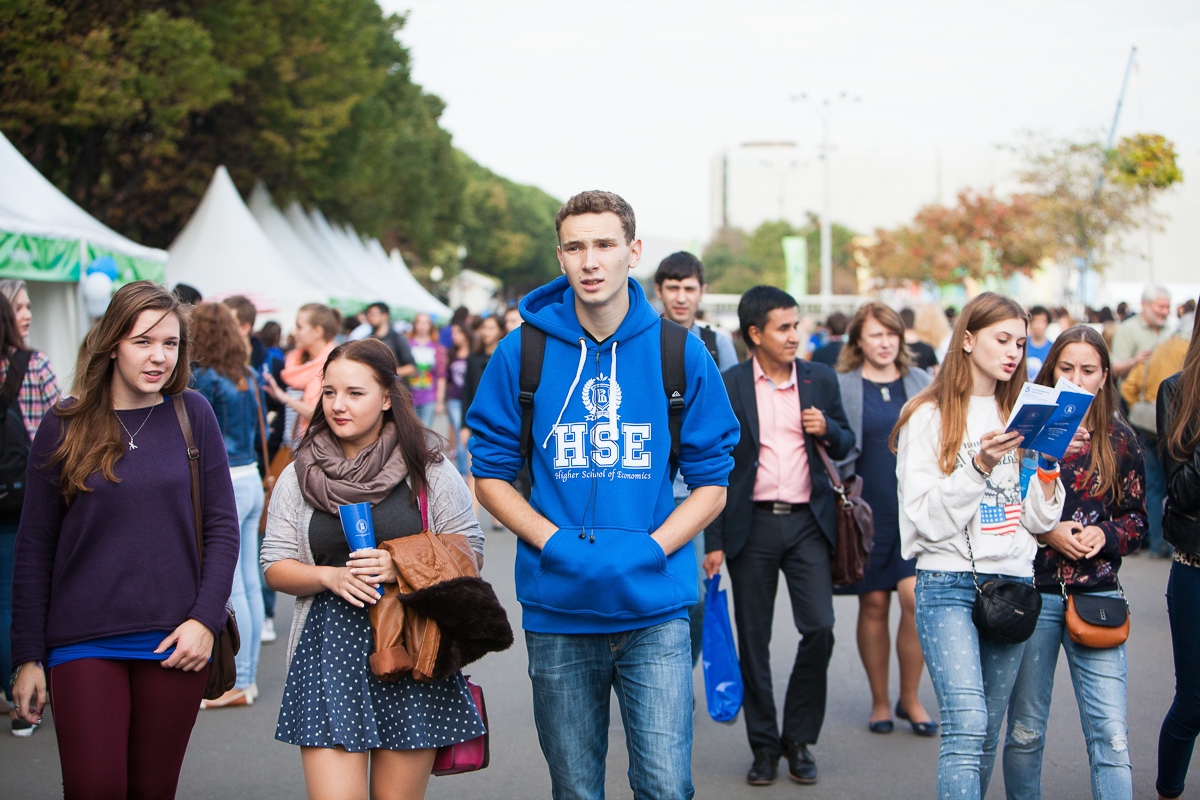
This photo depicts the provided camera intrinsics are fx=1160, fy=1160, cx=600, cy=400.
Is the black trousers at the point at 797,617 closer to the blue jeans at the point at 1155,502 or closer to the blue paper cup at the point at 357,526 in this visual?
the blue paper cup at the point at 357,526

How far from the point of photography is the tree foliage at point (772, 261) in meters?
116

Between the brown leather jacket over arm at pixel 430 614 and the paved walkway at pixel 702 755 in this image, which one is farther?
the paved walkway at pixel 702 755

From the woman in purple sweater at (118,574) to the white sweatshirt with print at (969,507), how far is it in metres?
2.29

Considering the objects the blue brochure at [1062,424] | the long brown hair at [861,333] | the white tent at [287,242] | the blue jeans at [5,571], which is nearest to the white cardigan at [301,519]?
the blue brochure at [1062,424]

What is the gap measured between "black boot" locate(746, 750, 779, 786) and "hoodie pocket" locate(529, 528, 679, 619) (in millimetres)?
2344

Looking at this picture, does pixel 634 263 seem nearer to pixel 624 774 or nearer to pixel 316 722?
pixel 316 722

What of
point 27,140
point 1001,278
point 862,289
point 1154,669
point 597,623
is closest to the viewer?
point 597,623

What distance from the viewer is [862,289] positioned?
108 meters

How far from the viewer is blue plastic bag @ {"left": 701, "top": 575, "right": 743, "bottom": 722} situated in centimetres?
530

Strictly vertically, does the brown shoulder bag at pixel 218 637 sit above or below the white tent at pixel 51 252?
below

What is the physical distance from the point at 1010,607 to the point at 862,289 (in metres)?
107

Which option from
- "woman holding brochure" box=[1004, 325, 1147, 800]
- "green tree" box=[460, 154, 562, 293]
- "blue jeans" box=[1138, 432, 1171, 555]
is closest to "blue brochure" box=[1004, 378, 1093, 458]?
"woman holding brochure" box=[1004, 325, 1147, 800]

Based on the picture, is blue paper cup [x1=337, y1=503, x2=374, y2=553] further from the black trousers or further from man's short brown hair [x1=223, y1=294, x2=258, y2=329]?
man's short brown hair [x1=223, y1=294, x2=258, y2=329]

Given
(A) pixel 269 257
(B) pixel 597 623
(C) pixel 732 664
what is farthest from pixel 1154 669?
(A) pixel 269 257
